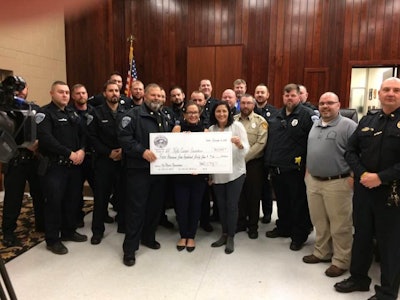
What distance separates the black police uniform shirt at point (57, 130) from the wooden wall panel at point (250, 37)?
13.0 ft

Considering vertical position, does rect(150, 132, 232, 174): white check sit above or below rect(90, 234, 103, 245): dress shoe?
above

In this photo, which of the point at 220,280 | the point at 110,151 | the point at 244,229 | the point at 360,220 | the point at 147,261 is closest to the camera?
the point at 360,220

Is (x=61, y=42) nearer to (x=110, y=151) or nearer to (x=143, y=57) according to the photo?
(x=143, y=57)

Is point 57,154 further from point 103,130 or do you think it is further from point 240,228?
point 240,228

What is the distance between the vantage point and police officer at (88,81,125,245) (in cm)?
309

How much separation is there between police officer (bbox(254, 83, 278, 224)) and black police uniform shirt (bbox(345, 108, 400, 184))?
1.34m

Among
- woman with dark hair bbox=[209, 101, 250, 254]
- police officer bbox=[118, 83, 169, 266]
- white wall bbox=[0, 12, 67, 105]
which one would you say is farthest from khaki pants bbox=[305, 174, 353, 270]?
white wall bbox=[0, 12, 67, 105]

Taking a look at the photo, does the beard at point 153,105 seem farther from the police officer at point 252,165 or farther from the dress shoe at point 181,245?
the dress shoe at point 181,245

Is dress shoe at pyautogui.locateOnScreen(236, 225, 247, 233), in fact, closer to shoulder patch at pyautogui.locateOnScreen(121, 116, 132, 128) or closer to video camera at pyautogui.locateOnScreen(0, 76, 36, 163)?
shoulder patch at pyautogui.locateOnScreen(121, 116, 132, 128)

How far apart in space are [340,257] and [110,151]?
2241mm

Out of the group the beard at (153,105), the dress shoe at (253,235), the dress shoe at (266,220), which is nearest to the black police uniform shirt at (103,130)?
the beard at (153,105)

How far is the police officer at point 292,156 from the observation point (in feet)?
9.94

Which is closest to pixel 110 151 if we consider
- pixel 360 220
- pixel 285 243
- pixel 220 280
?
pixel 220 280

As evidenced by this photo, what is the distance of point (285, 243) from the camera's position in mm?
3244
